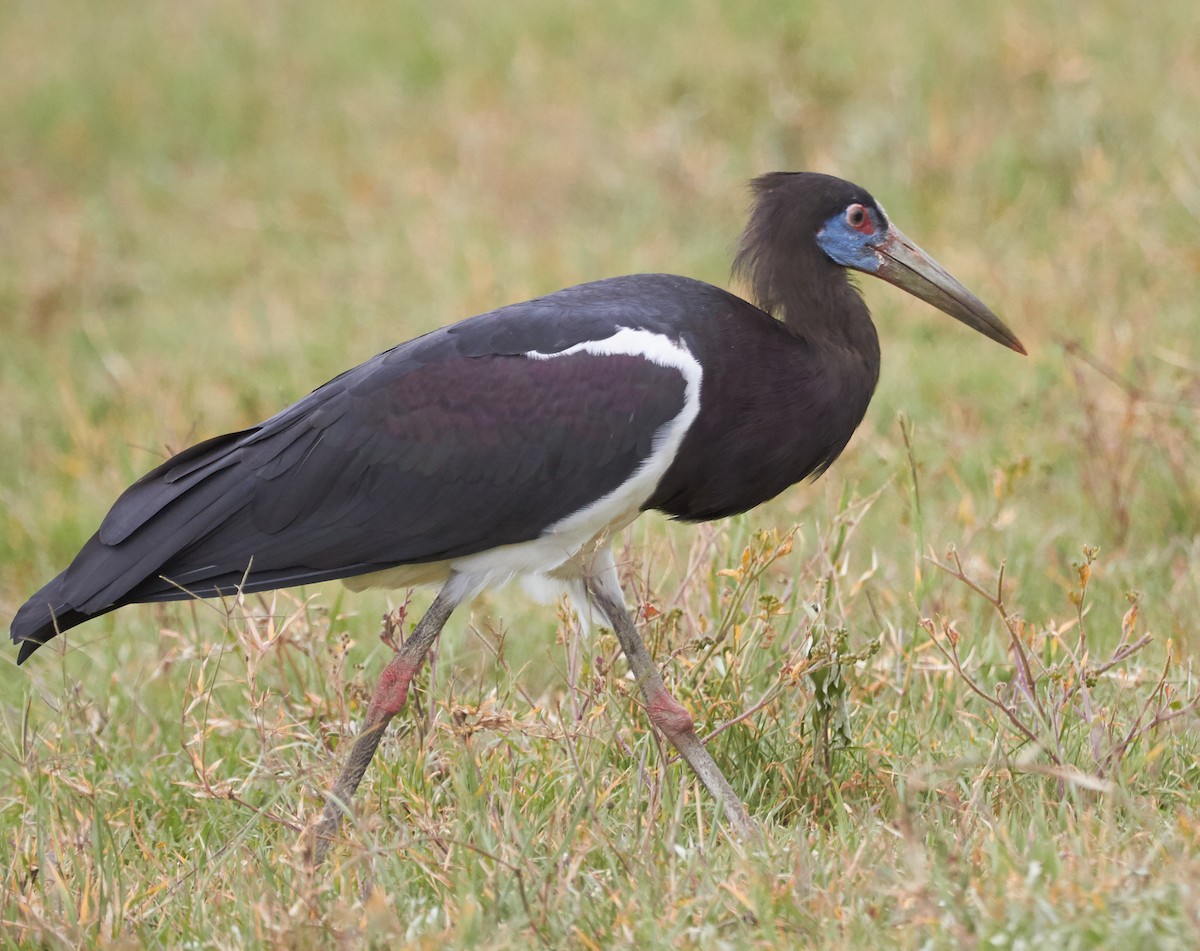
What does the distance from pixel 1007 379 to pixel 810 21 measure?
3.79 metres

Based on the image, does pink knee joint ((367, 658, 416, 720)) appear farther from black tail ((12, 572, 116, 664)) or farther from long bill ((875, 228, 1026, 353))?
long bill ((875, 228, 1026, 353))

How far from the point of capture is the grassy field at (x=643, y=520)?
3002 mm

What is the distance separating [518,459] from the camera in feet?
11.9

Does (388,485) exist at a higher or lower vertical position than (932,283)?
lower

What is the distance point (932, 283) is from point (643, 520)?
162cm

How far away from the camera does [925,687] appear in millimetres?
3875

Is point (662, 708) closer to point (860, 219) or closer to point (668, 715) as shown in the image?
point (668, 715)

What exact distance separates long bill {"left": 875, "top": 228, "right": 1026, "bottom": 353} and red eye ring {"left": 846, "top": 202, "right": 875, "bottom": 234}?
69 millimetres

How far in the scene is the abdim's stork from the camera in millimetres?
3566

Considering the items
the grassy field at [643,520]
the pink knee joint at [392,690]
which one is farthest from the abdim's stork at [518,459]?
the grassy field at [643,520]

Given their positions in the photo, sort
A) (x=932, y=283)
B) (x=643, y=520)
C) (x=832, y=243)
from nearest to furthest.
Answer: (x=832, y=243) < (x=932, y=283) < (x=643, y=520)

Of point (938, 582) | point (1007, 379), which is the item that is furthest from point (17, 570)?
point (1007, 379)

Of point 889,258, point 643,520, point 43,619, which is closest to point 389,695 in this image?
point 43,619

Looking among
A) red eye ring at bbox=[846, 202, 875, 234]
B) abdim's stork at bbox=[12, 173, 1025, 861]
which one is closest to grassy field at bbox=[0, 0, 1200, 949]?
abdim's stork at bbox=[12, 173, 1025, 861]
